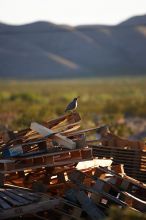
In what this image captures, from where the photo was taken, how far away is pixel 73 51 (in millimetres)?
145375

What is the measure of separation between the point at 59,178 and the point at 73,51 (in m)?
136

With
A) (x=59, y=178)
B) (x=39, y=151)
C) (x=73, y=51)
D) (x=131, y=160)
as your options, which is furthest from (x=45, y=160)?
(x=73, y=51)

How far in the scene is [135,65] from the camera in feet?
459

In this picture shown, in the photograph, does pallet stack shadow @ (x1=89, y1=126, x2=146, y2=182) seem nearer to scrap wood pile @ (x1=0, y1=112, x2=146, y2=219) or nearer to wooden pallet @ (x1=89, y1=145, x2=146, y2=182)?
wooden pallet @ (x1=89, y1=145, x2=146, y2=182)

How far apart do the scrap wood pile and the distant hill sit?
369 feet

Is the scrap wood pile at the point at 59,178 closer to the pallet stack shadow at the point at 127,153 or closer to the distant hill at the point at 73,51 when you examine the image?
the pallet stack shadow at the point at 127,153

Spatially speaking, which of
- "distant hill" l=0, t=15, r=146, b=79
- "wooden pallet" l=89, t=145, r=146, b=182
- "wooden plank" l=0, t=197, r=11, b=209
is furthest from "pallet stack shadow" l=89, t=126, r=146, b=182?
"distant hill" l=0, t=15, r=146, b=79

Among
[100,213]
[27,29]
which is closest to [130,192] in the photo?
[100,213]

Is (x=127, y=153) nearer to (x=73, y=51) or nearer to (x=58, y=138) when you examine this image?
(x=58, y=138)

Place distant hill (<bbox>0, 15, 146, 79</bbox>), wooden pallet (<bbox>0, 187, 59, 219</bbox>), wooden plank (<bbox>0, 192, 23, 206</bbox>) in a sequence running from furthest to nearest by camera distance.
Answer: distant hill (<bbox>0, 15, 146, 79</bbox>) < wooden plank (<bbox>0, 192, 23, 206</bbox>) < wooden pallet (<bbox>0, 187, 59, 219</bbox>)

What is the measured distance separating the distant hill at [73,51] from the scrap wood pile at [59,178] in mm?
112468

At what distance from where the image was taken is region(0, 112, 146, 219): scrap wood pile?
28.3 ft

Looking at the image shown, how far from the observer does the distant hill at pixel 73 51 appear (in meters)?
133

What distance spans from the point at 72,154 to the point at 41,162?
1.57ft
